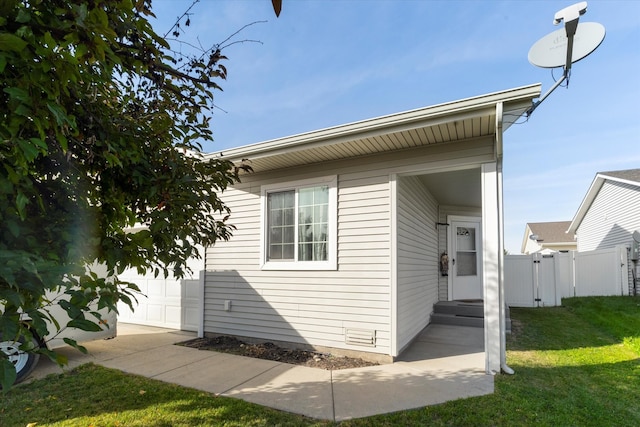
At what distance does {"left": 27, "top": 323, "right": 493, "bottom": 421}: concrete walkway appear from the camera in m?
3.56

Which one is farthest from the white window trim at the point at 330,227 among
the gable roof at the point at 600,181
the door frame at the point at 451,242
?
the gable roof at the point at 600,181

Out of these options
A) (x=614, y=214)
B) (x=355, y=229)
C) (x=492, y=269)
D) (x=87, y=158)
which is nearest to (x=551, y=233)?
(x=614, y=214)

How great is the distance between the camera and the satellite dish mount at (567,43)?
418 centimetres

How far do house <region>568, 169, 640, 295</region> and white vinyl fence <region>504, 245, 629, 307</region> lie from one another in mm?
675

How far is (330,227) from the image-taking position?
18.1ft

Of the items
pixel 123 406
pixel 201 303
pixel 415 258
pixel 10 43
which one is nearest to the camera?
pixel 10 43

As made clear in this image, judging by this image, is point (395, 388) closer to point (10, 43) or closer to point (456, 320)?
point (456, 320)

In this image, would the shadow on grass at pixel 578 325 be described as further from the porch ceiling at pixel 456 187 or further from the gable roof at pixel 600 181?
the gable roof at pixel 600 181

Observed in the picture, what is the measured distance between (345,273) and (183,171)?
3.45 meters

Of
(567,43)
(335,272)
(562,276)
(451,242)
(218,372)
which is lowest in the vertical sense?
(218,372)

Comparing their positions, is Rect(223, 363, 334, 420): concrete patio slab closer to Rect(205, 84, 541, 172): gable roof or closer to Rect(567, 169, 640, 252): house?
Rect(205, 84, 541, 172): gable roof

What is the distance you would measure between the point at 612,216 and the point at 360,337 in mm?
14222

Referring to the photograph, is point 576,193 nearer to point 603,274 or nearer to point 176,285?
point 603,274

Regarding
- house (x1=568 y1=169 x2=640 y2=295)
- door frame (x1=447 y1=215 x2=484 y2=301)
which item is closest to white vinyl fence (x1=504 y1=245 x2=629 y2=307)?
house (x1=568 y1=169 x2=640 y2=295)
